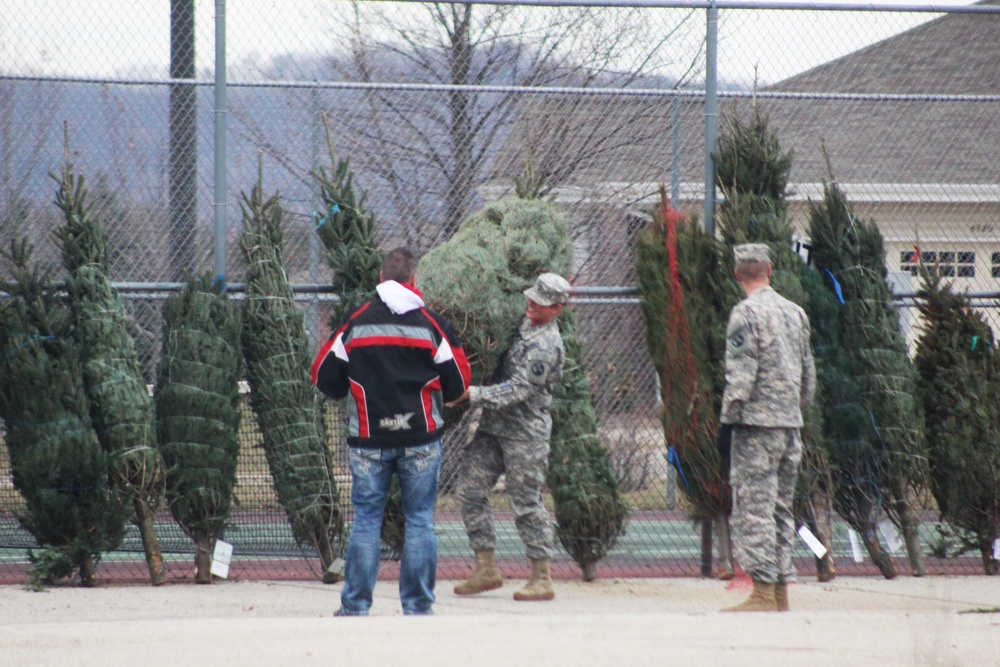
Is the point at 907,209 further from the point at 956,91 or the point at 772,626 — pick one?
the point at 772,626

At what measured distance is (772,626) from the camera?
4523 mm

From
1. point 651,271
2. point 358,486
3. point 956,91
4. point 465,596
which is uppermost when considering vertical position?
point 956,91

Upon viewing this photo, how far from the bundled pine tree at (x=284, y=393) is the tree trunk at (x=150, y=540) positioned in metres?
0.76

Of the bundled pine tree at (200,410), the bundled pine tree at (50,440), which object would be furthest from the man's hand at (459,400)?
the bundled pine tree at (50,440)

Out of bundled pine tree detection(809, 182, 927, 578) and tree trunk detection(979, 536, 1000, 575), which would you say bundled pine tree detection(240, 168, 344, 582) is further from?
tree trunk detection(979, 536, 1000, 575)

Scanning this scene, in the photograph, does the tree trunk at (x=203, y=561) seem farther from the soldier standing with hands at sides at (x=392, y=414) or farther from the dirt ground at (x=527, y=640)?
the dirt ground at (x=527, y=640)

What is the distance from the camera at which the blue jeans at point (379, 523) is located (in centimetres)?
571

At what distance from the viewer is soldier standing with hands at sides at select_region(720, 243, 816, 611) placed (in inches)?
233

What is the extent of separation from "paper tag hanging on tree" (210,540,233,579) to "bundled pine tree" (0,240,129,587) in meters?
0.57

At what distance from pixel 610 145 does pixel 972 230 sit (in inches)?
105

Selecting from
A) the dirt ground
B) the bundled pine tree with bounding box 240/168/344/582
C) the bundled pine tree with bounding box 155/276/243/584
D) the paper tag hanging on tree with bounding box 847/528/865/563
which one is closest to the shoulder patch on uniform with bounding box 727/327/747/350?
the dirt ground

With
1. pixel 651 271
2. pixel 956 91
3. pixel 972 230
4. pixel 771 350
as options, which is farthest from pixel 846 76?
pixel 771 350

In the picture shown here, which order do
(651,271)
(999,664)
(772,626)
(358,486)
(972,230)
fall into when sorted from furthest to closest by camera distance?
(972,230)
(651,271)
(358,486)
(772,626)
(999,664)

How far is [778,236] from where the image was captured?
7.08m
